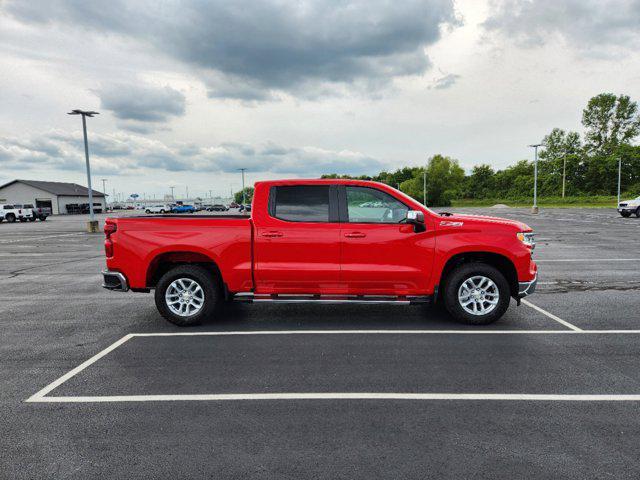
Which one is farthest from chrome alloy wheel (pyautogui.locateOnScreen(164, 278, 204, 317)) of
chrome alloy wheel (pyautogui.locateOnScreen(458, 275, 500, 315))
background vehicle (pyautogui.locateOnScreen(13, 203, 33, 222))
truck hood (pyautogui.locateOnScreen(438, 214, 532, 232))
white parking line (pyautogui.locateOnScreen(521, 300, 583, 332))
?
background vehicle (pyautogui.locateOnScreen(13, 203, 33, 222))

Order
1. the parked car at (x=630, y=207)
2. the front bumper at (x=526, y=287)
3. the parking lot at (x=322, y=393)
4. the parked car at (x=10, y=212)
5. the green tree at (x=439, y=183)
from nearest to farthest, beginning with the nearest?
the parking lot at (x=322, y=393) → the front bumper at (x=526, y=287) → the parked car at (x=630, y=207) → the parked car at (x=10, y=212) → the green tree at (x=439, y=183)

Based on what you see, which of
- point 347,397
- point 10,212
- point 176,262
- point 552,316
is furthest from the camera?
point 10,212

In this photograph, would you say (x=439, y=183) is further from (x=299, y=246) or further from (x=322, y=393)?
(x=322, y=393)

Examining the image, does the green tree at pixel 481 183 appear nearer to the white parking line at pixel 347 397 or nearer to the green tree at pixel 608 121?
the green tree at pixel 608 121

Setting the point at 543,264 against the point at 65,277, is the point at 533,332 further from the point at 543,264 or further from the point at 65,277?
the point at 65,277

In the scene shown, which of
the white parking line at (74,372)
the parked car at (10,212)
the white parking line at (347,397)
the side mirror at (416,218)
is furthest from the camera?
the parked car at (10,212)

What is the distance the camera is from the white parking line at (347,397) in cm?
383

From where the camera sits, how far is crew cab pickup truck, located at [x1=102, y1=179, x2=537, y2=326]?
585 centimetres

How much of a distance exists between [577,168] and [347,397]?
10071cm

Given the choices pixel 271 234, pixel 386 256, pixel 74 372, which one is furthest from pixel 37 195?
pixel 386 256

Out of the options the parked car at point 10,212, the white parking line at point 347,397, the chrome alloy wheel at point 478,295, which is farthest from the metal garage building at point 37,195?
the chrome alloy wheel at point 478,295

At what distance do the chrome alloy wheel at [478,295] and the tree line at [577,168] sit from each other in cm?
8577

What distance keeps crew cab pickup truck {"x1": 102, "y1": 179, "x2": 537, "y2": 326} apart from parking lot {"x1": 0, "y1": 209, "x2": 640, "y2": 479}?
0.47 metres

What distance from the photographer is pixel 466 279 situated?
19.4 ft
